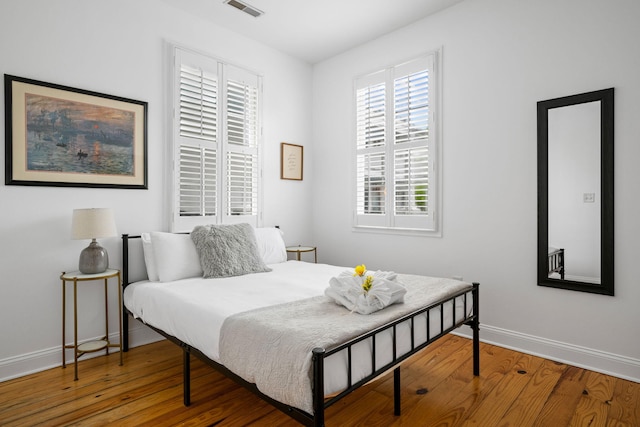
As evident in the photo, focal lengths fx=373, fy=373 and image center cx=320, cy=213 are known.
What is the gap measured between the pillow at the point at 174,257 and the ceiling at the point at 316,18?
2.08 meters

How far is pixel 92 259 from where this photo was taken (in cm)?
268

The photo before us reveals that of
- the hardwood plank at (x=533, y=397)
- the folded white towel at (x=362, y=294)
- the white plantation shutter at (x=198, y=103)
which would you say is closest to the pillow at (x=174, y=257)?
the white plantation shutter at (x=198, y=103)

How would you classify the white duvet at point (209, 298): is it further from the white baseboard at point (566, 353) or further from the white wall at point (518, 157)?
the white baseboard at point (566, 353)

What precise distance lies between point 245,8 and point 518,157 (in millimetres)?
2682

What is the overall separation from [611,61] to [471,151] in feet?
3.58

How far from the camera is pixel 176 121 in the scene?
3.35 meters

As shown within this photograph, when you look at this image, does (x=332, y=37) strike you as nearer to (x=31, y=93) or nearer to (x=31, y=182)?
(x=31, y=93)

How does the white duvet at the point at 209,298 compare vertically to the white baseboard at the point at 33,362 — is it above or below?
above

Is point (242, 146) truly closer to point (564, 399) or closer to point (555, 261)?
point (555, 261)

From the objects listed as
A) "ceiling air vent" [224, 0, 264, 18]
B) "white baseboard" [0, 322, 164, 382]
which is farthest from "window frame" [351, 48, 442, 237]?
"white baseboard" [0, 322, 164, 382]

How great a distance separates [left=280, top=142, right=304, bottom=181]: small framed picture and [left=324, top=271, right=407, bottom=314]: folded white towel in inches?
93.4

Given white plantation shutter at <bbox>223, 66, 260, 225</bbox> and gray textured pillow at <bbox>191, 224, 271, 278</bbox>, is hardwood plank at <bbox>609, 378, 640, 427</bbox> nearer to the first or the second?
gray textured pillow at <bbox>191, 224, 271, 278</bbox>

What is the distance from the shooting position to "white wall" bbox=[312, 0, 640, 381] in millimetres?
2514

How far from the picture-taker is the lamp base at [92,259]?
2666 mm
